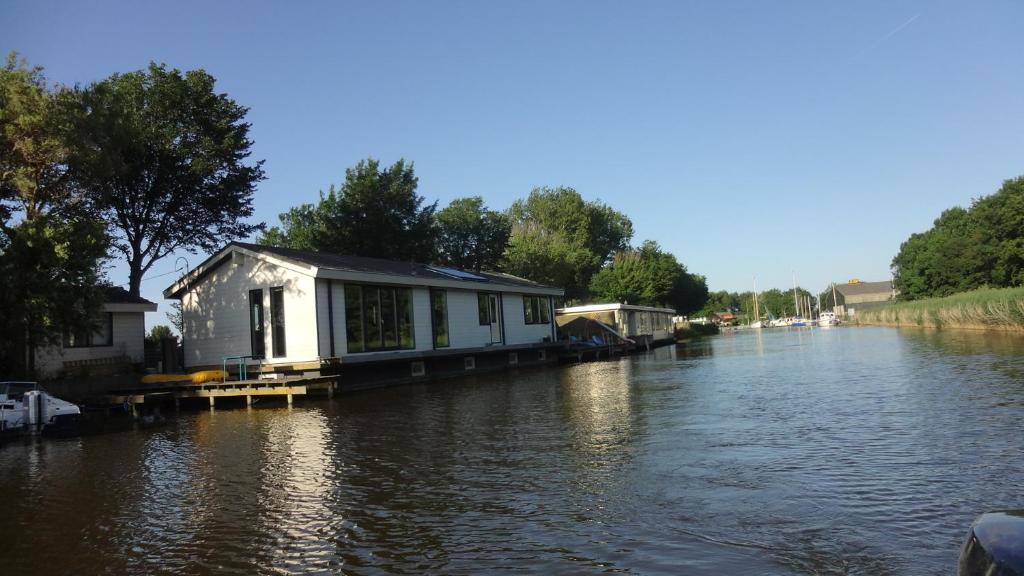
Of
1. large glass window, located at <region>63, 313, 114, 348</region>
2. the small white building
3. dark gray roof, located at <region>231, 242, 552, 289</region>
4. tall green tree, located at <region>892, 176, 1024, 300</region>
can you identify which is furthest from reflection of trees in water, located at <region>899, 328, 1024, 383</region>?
tall green tree, located at <region>892, 176, 1024, 300</region>

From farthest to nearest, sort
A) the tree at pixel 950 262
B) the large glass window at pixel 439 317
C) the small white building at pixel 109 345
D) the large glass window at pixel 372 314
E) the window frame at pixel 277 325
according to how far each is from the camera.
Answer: the tree at pixel 950 262 → the large glass window at pixel 439 317 → the large glass window at pixel 372 314 → the window frame at pixel 277 325 → the small white building at pixel 109 345

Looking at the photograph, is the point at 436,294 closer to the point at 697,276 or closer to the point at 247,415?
the point at 247,415

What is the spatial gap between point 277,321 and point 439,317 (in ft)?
22.7

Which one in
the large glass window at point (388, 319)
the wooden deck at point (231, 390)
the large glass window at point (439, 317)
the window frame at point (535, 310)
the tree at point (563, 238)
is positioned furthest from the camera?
the tree at point (563, 238)

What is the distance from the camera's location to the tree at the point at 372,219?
42750 millimetres

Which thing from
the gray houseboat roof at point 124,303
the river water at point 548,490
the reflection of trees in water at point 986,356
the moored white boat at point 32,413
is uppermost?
the gray houseboat roof at point 124,303

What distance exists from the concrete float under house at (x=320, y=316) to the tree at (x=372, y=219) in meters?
16.1

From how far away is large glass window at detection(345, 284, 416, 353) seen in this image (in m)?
21.8

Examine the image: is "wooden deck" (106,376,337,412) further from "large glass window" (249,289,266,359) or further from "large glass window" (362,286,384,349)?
"large glass window" (362,286,384,349)

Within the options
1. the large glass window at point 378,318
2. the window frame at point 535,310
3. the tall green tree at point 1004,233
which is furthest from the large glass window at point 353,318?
the tall green tree at point 1004,233

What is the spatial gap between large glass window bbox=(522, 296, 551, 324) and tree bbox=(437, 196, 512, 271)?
19.0 m

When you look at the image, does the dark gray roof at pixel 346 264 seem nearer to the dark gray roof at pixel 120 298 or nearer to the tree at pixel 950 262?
the dark gray roof at pixel 120 298

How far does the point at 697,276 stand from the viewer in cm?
10575

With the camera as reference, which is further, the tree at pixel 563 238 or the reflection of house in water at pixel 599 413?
the tree at pixel 563 238
